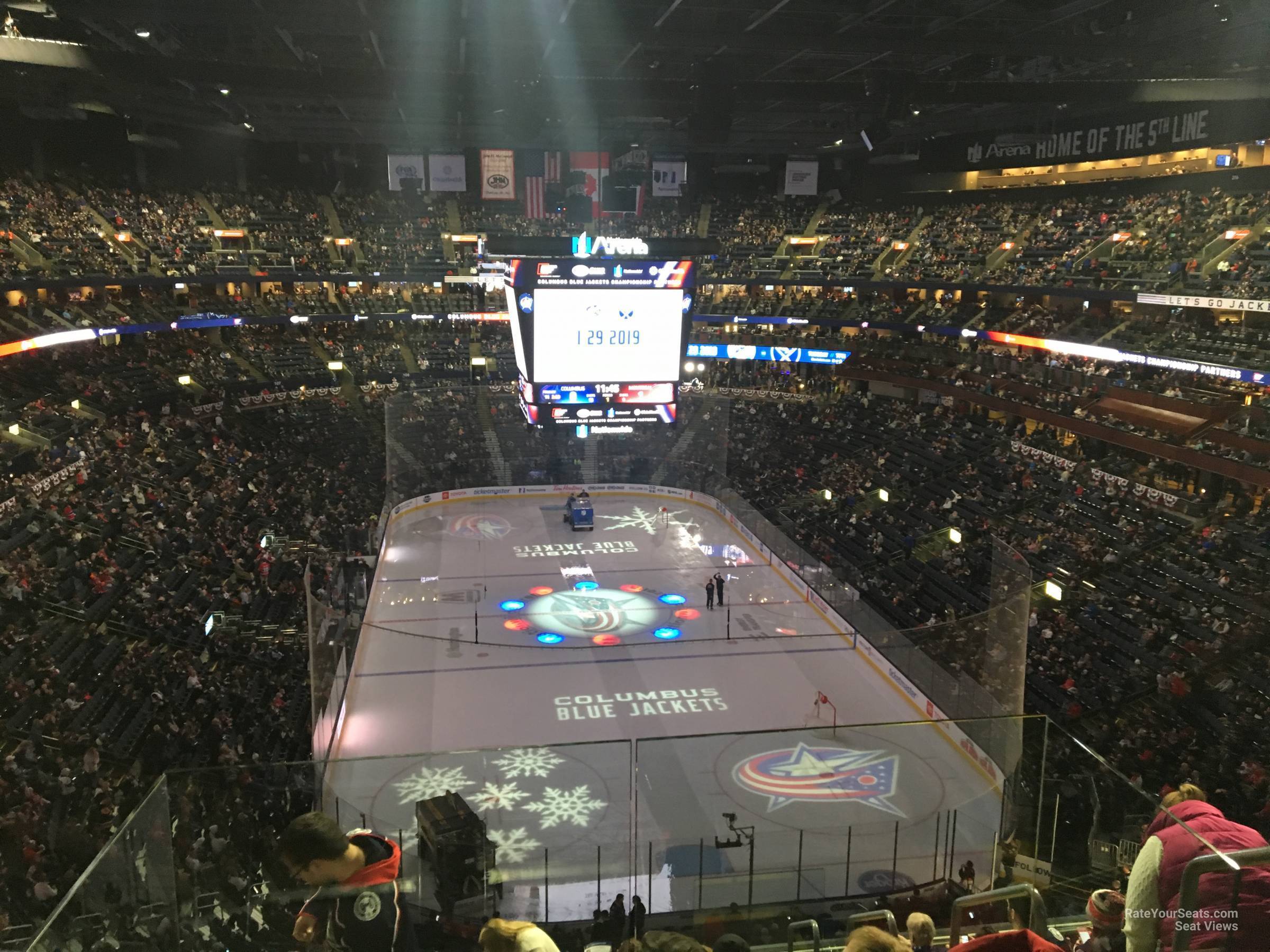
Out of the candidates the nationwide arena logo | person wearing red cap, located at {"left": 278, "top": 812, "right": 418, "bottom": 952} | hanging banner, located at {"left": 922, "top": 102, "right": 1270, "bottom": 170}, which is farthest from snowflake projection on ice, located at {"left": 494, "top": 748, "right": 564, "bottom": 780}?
hanging banner, located at {"left": 922, "top": 102, "right": 1270, "bottom": 170}

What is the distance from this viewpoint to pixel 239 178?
4788 centimetres

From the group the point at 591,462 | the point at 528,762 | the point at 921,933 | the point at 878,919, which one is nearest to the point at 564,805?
the point at 528,762

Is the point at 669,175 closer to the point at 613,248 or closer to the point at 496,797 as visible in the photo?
the point at 613,248

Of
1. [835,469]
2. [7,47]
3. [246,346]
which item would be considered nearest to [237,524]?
[7,47]

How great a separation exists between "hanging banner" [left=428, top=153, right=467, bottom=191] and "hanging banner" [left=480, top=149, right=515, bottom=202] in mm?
1542

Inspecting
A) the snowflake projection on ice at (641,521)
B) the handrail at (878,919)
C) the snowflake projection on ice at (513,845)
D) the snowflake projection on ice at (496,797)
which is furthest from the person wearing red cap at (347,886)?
the snowflake projection on ice at (641,521)

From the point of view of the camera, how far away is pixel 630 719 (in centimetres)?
1816

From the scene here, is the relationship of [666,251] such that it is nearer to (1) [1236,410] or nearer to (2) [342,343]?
(1) [1236,410]

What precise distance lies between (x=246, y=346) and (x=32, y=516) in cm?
2584

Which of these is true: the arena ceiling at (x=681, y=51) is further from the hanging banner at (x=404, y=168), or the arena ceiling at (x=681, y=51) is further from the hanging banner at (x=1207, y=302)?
the hanging banner at (x=404, y=168)

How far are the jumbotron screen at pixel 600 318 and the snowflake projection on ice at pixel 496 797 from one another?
43.0ft

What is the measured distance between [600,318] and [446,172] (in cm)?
2598

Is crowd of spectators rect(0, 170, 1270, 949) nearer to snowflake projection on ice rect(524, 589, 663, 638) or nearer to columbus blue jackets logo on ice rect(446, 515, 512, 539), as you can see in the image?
columbus blue jackets logo on ice rect(446, 515, 512, 539)

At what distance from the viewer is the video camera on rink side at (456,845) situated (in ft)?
27.5
